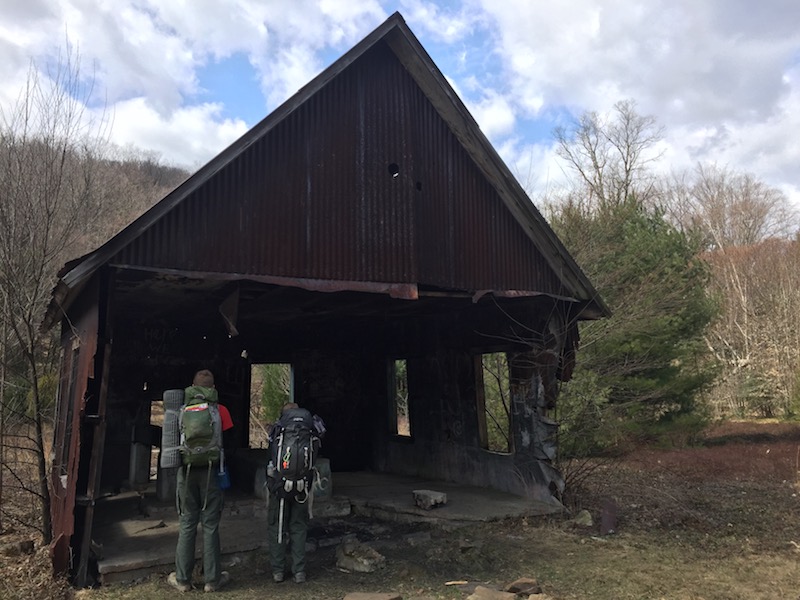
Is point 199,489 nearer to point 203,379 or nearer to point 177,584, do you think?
point 177,584

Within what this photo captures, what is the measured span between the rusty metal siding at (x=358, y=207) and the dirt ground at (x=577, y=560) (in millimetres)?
3358

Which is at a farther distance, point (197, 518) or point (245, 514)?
point (245, 514)

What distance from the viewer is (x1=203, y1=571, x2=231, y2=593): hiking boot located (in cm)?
611

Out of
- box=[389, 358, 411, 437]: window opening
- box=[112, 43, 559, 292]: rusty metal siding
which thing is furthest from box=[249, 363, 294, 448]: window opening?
box=[112, 43, 559, 292]: rusty metal siding

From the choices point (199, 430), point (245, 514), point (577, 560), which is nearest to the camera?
point (199, 430)

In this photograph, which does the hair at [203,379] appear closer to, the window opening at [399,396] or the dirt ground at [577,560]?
the dirt ground at [577,560]

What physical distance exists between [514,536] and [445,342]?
4328mm

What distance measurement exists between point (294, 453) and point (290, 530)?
0.85 metres

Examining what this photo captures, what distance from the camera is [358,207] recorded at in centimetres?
790

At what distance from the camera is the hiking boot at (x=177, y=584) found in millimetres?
6105

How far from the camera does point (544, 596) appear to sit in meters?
5.61

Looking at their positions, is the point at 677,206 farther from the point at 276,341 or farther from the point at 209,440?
the point at 209,440

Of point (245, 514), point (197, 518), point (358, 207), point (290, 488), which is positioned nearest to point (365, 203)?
point (358, 207)

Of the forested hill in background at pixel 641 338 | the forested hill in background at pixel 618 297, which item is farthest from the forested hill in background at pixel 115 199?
the forested hill in background at pixel 641 338
